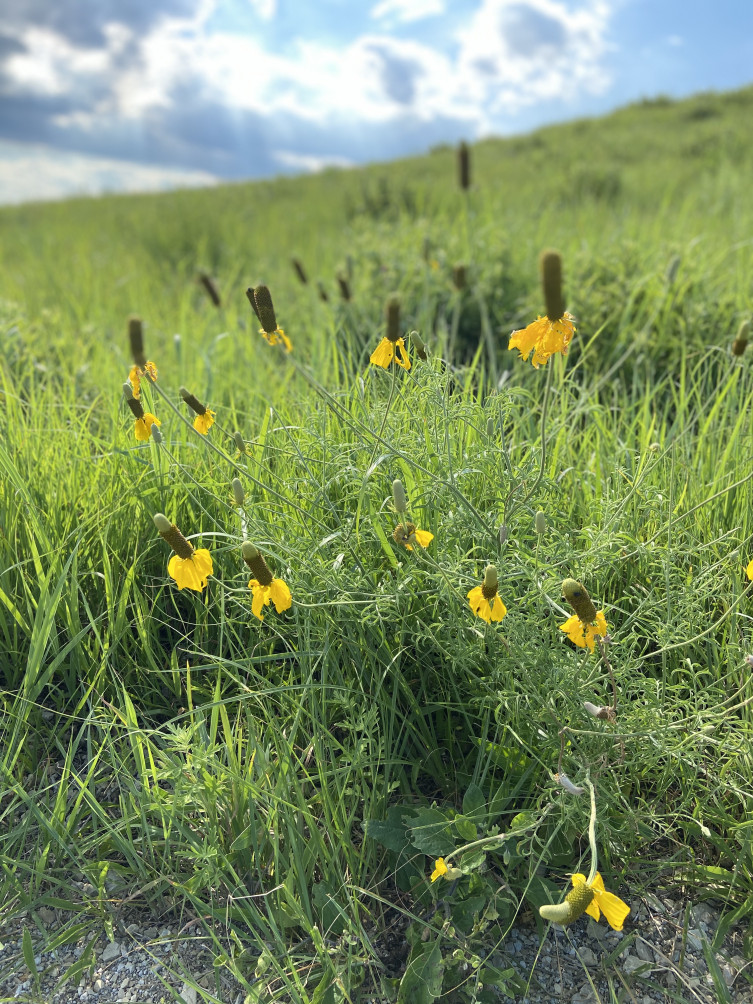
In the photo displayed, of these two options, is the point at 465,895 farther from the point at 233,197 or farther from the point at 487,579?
the point at 233,197

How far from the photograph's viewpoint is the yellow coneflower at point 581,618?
112 centimetres

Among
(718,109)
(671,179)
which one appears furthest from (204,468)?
(718,109)

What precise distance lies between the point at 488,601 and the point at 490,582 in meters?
0.07

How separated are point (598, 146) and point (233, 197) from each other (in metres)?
6.03

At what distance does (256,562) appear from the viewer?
123 cm

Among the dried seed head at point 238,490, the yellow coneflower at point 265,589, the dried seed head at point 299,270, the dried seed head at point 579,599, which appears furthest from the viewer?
the dried seed head at point 299,270

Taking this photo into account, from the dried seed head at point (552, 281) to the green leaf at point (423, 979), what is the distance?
4.10 ft

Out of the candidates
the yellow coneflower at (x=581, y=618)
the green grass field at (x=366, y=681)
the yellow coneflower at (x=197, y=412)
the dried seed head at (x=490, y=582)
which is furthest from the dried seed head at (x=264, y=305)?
the yellow coneflower at (x=581, y=618)

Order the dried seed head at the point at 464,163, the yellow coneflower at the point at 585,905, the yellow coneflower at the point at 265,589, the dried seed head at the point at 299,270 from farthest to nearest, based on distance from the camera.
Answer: the dried seed head at the point at 464,163 → the dried seed head at the point at 299,270 → the yellow coneflower at the point at 265,589 → the yellow coneflower at the point at 585,905

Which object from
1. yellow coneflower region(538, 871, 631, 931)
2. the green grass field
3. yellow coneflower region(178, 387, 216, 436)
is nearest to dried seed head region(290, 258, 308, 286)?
the green grass field

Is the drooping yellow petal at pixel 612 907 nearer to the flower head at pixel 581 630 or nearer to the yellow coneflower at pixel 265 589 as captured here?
the flower head at pixel 581 630

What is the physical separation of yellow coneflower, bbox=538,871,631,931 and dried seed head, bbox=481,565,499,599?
1.47 feet

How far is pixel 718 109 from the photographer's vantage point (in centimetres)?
1357

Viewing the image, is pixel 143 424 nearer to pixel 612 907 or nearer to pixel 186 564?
pixel 186 564
